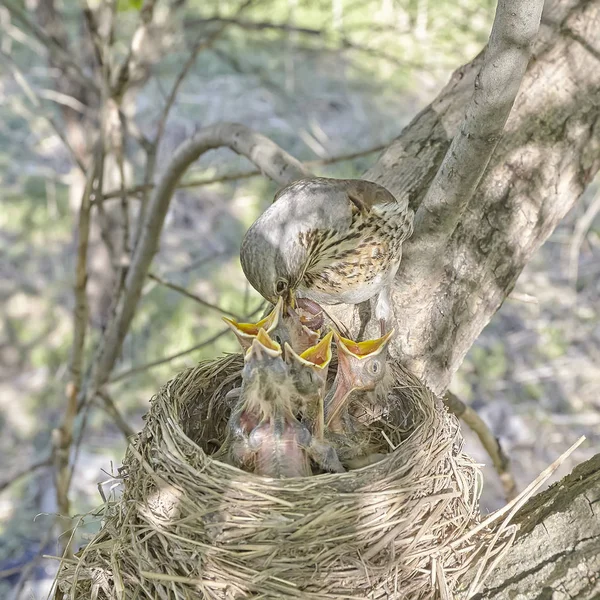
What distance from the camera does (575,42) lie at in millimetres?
2623

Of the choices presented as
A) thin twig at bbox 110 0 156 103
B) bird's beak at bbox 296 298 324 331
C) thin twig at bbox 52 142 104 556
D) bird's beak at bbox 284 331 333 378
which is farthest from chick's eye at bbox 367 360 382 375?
thin twig at bbox 110 0 156 103

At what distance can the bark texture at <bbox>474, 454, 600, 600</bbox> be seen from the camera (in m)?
1.45

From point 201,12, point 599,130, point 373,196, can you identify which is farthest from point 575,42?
point 201,12

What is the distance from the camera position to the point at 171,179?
297 centimetres

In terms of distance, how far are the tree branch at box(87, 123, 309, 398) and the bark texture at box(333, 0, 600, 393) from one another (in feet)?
1.37

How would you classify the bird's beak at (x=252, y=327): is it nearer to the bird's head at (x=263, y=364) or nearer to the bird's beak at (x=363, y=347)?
the bird's head at (x=263, y=364)

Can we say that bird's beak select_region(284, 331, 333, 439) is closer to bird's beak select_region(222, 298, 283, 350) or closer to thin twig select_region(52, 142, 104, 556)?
bird's beak select_region(222, 298, 283, 350)

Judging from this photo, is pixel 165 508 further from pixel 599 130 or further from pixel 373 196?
pixel 599 130

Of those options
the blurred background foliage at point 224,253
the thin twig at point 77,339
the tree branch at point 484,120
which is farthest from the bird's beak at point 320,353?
the blurred background foliage at point 224,253

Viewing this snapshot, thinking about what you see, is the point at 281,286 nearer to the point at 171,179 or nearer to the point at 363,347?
the point at 363,347

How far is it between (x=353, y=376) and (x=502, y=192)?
0.86 metres

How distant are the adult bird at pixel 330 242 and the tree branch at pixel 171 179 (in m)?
0.23

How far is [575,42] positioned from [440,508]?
1.87 m

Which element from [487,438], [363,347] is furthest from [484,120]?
[487,438]
